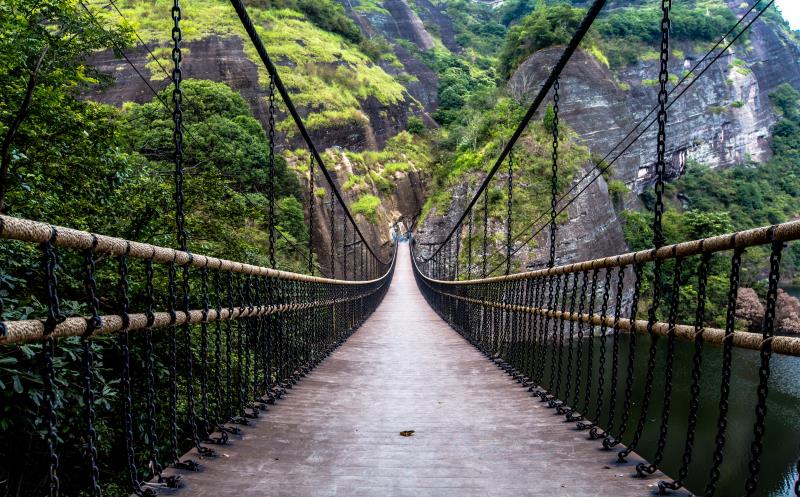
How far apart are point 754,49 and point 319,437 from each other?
51.3 meters

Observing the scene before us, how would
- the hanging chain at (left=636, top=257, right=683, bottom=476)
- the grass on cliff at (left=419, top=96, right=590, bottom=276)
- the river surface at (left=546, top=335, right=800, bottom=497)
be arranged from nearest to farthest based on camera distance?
the hanging chain at (left=636, top=257, right=683, bottom=476)
the river surface at (left=546, top=335, right=800, bottom=497)
the grass on cliff at (left=419, top=96, right=590, bottom=276)

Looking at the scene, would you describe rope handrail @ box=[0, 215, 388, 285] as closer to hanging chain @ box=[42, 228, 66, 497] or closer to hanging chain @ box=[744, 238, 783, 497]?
hanging chain @ box=[42, 228, 66, 497]

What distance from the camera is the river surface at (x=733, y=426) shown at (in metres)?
9.46

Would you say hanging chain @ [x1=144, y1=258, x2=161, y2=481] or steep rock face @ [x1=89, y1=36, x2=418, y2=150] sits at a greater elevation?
steep rock face @ [x1=89, y1=36, x2=418, y2=150]

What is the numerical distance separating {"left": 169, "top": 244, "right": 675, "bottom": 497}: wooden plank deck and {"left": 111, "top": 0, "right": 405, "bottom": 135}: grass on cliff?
2051 cm

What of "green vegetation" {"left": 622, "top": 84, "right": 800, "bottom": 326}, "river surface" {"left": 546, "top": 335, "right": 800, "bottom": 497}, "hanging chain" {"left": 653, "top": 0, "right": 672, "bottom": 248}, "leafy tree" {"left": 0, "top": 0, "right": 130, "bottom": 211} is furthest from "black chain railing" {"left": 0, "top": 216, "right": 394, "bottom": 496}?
"green vegetation" {"left": 622, "top": 84, "right": 800, "bottom": 326}

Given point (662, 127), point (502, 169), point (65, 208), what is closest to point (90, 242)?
point (662, 127)

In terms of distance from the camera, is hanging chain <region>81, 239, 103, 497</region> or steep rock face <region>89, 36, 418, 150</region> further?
steep rock face <region>89, 36, 418, 150</region>

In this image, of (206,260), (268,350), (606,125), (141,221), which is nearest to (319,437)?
(268,350)

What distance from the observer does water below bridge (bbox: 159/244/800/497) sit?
4.80ft

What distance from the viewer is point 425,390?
2.87 meters

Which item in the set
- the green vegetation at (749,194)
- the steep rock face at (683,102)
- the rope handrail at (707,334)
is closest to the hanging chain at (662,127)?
the rope handrail at (707,334)

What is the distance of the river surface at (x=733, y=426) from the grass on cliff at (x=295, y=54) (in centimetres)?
1709

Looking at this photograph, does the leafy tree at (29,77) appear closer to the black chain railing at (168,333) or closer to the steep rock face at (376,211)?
the black chain railing at (168,333)
